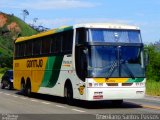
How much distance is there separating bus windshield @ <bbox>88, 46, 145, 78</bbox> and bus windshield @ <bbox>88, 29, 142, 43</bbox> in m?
0.34

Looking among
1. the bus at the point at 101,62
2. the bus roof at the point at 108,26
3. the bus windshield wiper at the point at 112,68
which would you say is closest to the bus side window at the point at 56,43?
the bus at the point at 101,62

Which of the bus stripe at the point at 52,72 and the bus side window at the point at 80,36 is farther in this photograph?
the bus stripe at the point at 52,72

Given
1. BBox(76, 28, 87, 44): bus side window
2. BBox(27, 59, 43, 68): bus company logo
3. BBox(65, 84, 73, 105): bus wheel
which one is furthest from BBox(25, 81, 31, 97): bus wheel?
BBox(76, 28, 87, 44): bus side window

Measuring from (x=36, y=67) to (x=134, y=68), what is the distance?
7.92m

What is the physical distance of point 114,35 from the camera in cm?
2014

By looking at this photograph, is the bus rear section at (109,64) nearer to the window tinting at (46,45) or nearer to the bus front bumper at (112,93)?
the bus front bumper at (112,93)

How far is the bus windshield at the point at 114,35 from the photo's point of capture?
65.1 ft

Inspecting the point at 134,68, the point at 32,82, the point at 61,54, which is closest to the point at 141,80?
the point at 134,68

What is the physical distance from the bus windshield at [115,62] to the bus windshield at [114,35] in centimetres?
34

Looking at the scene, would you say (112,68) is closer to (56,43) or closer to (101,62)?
(101,62)

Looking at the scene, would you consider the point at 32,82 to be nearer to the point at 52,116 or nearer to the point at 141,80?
the point at 141,80

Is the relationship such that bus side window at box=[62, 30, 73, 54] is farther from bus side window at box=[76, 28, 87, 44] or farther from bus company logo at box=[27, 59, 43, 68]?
bus company logo at box=[27, 59, 43, 68]

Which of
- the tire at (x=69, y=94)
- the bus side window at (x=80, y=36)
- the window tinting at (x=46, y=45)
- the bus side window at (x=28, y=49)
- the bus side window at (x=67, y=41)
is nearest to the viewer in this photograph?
the bus side window at (x=80, y=36)

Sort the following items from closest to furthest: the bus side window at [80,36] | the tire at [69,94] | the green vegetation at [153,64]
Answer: the bus side window at [80,36] → the tire at [69,94] → the green vegetation at [153,64]
